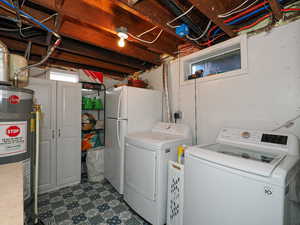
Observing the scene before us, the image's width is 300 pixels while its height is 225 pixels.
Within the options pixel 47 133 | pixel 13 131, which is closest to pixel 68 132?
pixel 47 133

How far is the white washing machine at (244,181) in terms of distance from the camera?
0.79 meters

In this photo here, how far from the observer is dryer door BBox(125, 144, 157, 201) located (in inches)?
61.1

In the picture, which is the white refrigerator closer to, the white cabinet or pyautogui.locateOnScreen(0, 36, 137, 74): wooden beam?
the white cabinet

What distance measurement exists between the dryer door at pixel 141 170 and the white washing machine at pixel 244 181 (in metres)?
0.42

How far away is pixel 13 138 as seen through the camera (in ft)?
4.00

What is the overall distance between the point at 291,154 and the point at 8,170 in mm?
2132

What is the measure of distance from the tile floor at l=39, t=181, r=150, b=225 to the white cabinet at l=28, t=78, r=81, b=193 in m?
0.24

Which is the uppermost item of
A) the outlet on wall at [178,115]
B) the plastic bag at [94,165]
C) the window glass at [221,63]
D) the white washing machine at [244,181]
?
the window glass at [221,63]

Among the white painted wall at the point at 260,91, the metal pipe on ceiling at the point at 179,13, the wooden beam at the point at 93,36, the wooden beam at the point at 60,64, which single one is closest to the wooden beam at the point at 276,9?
the white painted wall at the point at 260,91

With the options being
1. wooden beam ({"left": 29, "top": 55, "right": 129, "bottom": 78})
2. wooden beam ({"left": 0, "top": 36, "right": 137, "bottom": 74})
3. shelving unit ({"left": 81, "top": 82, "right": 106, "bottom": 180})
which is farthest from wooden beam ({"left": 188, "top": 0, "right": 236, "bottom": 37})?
wooden beam ({"left": 29, "top": 55, "right": 129, "bottom": 78})

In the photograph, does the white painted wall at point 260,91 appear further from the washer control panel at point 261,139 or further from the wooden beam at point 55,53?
the wooden beam at point 55,53

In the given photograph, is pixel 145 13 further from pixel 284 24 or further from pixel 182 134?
pixel 182 134

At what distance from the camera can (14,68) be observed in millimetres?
1650

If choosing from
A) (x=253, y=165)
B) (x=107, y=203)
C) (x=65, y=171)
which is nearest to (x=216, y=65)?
(x=253, y=165)
